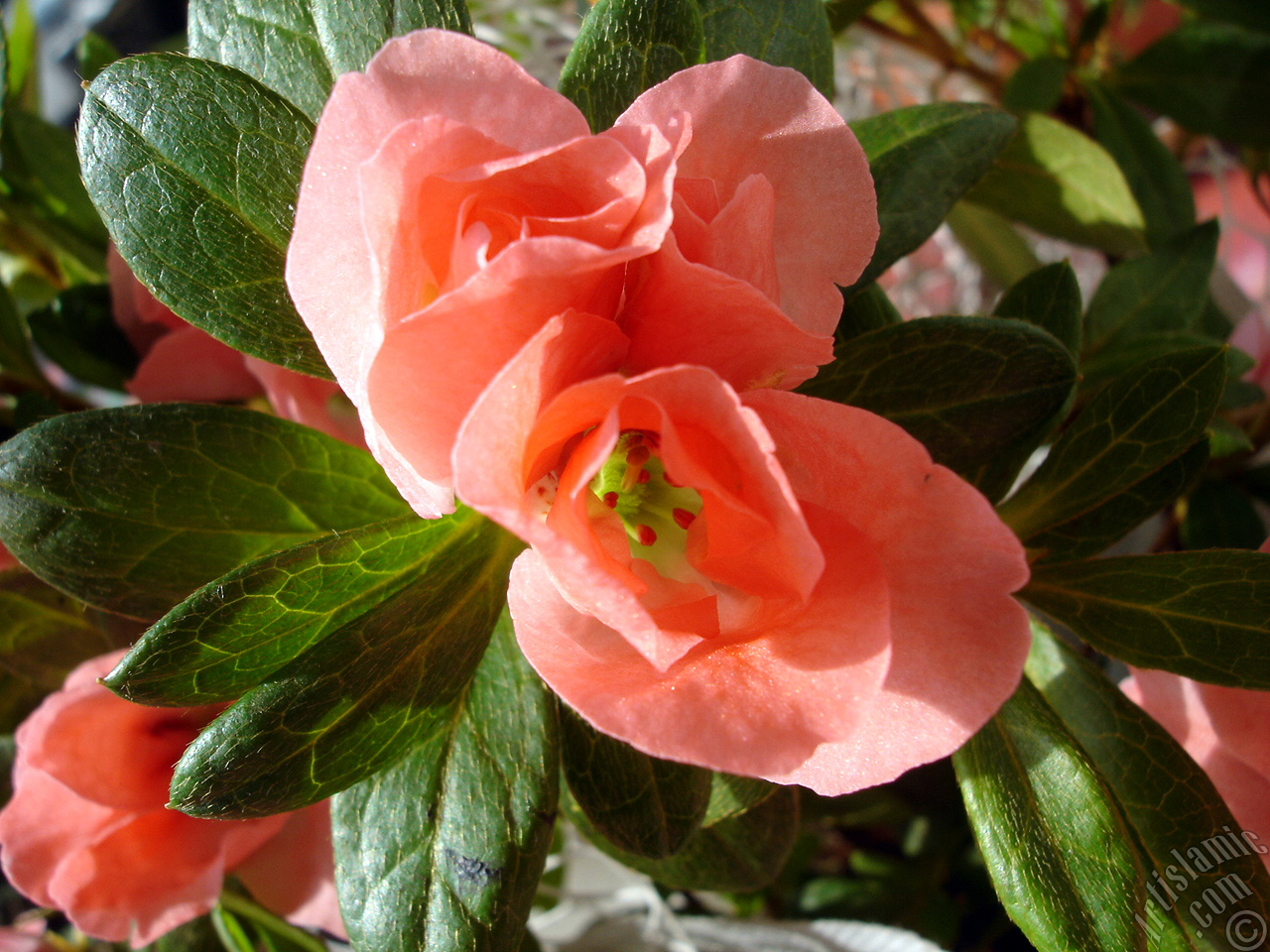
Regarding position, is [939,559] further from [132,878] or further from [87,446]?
[132,878]

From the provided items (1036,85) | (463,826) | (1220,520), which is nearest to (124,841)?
(463,826)

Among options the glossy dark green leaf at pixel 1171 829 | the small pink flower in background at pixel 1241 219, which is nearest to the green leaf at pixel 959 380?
the glossy dark green leaf at pixel 1171 829

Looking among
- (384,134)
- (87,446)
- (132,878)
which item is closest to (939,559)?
(384,134)

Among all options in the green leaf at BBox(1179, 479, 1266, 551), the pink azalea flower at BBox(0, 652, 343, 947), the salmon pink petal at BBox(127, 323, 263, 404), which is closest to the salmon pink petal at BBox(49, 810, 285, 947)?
the pink azalea flower at BBox(0, 652, 343, 947)

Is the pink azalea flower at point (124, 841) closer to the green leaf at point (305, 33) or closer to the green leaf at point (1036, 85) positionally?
the green leaf at point (305, 33)

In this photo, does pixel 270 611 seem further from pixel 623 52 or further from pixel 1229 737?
pixel 1229 737

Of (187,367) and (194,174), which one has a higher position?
(194,174)

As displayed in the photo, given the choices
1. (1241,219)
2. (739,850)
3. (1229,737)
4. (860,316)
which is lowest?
(1241,219)
